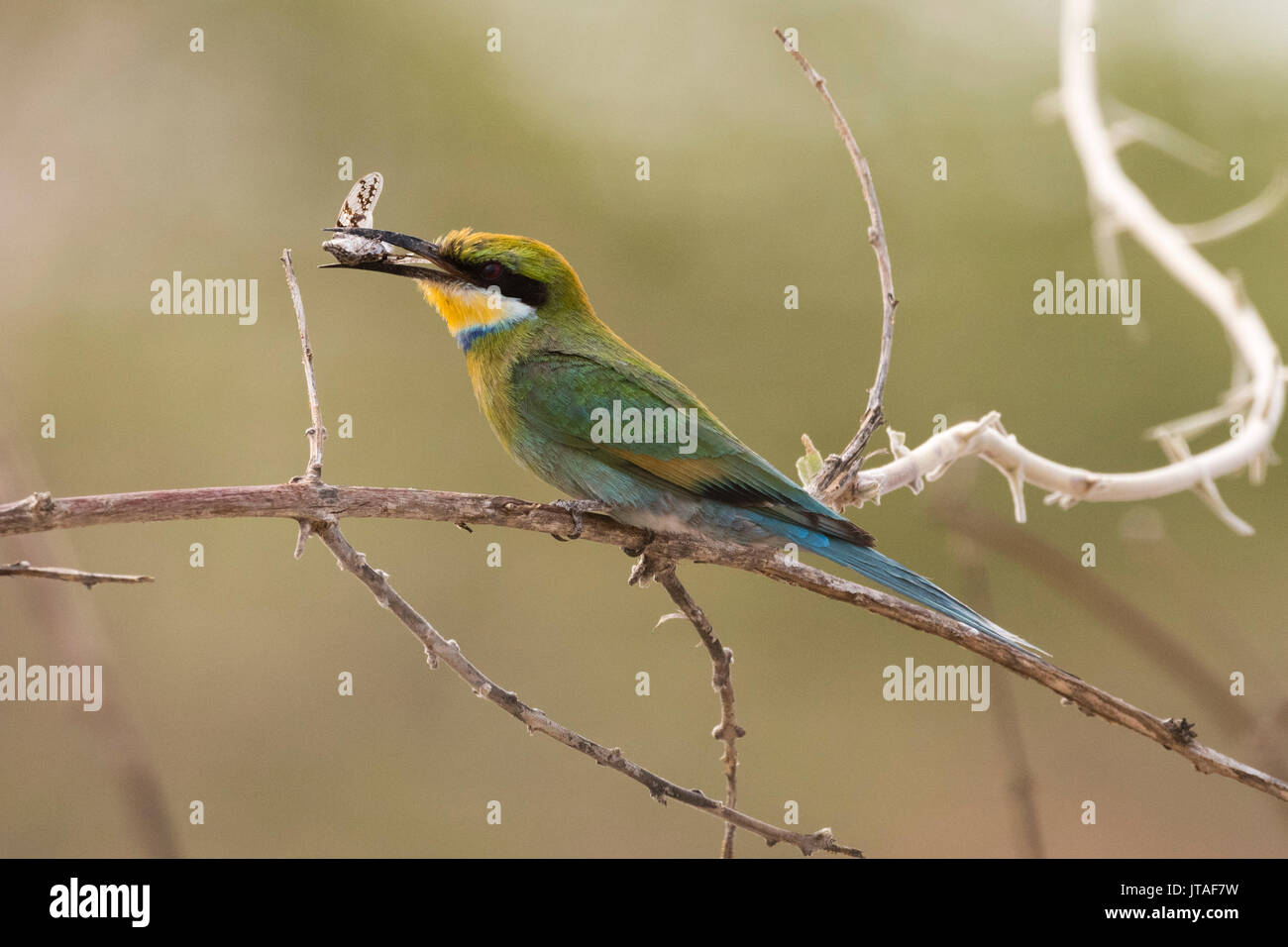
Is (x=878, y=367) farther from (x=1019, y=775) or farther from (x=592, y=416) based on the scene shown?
(x=1019, y=775)

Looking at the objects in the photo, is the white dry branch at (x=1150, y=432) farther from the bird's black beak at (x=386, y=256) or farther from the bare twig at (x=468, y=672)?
the bird's black beak at (x=386, y=256)

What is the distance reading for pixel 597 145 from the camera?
7809 mm

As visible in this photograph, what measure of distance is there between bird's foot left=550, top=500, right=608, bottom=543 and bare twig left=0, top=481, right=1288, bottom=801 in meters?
0.02

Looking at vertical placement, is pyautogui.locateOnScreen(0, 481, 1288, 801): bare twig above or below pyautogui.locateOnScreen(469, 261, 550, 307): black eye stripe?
below

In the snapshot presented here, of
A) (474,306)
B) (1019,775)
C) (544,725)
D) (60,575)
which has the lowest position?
(1019,775)

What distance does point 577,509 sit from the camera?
274cm

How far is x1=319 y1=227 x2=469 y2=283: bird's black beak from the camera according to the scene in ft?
9.63

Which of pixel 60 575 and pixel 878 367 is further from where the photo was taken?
pixel 878 367

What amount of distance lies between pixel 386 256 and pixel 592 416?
66cm

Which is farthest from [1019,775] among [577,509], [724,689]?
[577,509]

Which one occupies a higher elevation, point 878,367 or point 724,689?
point 878,367

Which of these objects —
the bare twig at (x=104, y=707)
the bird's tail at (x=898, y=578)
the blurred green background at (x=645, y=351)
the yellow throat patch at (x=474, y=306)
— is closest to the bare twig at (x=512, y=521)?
the bare twig at (x=104, y=707)

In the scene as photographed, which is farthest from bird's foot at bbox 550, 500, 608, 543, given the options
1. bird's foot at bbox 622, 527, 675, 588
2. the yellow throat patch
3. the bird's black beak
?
the bird's black beak

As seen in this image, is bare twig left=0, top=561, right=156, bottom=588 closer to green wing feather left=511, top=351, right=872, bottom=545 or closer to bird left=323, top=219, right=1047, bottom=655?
bird left=323, top=219, right=1047, bottom=655
